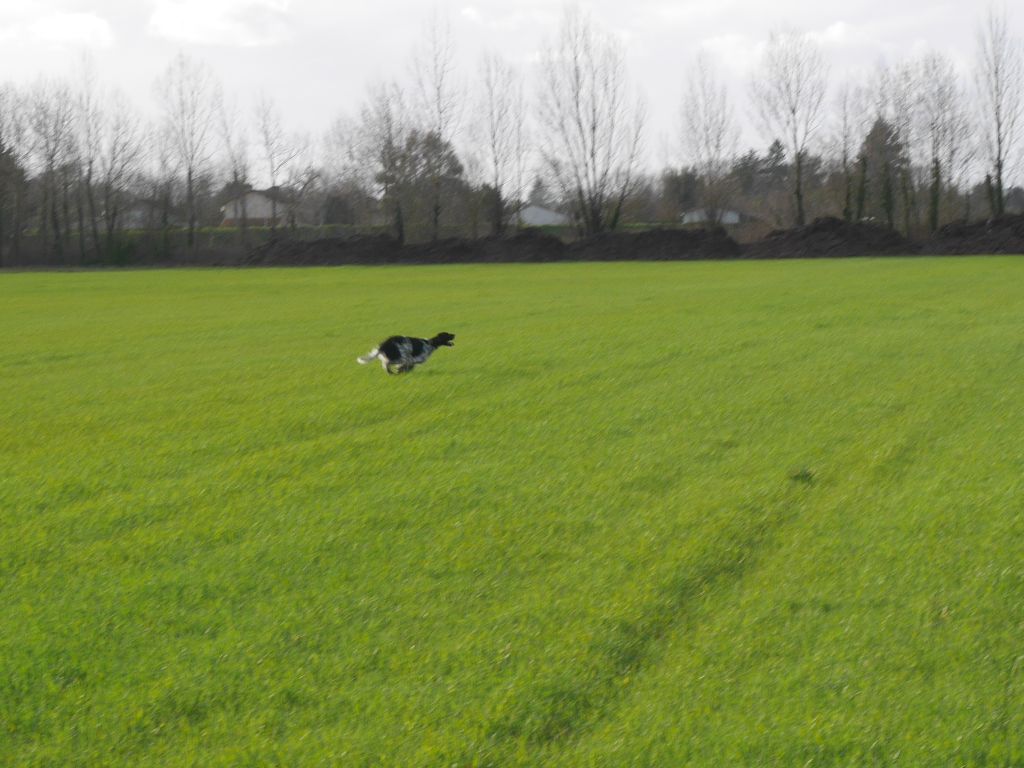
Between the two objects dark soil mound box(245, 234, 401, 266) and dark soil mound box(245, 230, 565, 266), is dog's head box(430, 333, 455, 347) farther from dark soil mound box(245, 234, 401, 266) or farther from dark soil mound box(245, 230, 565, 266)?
dark soil mound box(245, 234, 401, 266)

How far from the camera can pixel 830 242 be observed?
47.3m

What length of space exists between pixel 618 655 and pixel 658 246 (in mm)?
47398

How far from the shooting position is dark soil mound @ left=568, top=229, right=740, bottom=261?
4878 centimetres

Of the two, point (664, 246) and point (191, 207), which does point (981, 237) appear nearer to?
point (664, 246)

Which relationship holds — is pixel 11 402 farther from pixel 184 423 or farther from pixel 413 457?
pixel 413 457

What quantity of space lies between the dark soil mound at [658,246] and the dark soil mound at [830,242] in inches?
53.4

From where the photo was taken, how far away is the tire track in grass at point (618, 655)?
319 cm

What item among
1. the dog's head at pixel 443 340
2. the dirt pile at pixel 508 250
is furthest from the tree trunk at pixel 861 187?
the dog's head at pixel 443 340

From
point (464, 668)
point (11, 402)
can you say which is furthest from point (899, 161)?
point (464, 668)

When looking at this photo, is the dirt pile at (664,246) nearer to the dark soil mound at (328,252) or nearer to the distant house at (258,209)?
the dark soil mound at (328,252)

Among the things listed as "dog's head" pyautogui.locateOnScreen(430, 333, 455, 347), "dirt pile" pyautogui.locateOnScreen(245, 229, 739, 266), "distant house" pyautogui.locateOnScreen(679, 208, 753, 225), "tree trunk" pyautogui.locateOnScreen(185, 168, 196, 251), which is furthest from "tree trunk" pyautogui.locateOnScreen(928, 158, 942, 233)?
"dog's head" pyautogui.locateOnScreen(430, 333, 455, 347)

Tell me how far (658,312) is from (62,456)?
1184cm

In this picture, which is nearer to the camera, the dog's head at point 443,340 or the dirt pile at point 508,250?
the dog's head at point 443,340

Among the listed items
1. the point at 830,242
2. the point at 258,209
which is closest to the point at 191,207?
the point at 258,209
